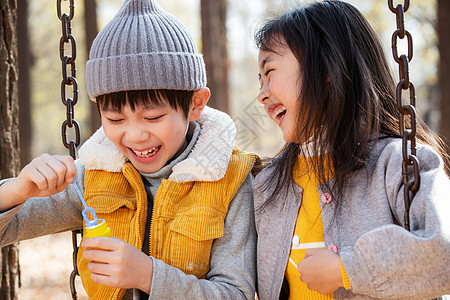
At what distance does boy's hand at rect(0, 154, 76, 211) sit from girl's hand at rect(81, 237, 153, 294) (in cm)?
28

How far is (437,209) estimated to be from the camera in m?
1.43

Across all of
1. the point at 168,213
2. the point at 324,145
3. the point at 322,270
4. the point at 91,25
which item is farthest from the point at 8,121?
the point at 91,25

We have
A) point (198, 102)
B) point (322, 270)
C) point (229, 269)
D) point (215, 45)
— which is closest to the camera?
point (322, 270)

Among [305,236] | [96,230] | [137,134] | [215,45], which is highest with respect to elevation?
[137,134]

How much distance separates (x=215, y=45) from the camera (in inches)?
283

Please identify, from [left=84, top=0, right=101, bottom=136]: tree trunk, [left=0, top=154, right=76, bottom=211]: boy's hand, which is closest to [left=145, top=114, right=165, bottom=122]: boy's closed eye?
[left=0, top=154, right=76, bottom=211]: boy's hand

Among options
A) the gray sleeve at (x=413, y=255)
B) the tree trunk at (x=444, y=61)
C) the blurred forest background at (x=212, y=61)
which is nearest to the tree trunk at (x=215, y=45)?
the blurred forest background at (x=212, y=61)

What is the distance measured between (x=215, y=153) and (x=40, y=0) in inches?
595

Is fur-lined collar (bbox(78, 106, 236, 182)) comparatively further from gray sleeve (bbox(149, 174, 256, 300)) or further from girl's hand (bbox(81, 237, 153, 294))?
girl's hand (bbox(81, 237, 153, 294))

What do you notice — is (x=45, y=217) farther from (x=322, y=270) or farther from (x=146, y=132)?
(x=322, y=270)

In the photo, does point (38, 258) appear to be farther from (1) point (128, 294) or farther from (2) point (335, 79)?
(2) point (335, 79)

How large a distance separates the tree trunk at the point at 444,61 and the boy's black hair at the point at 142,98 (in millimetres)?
4641

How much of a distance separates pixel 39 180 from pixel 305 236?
99 centimetres

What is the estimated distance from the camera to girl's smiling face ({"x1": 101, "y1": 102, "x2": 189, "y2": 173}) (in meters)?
1.88
